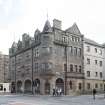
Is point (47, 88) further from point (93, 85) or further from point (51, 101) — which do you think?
point (51, 101)

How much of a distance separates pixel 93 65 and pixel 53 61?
1424 cm

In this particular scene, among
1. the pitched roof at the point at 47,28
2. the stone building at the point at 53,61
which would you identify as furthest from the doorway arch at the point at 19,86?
the pitched roof at the point at 47,28

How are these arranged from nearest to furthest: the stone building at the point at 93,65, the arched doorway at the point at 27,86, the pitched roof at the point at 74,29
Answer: the pitched roof at the point at 74,29 < the arched doorway at the point at 27,86 < the stone building at the point at 93,65

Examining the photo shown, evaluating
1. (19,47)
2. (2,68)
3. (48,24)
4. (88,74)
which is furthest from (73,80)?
(2,68)

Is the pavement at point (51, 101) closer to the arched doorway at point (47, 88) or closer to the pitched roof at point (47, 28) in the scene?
the arched doorway at point (47, 88)

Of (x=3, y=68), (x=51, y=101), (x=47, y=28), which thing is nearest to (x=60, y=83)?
(x=47, y=28)

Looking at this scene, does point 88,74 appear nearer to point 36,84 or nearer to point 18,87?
point 36,84

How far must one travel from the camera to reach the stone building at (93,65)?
55075 millimetres

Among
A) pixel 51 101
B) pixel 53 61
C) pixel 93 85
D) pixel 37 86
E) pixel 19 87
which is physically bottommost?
pixel 51 101

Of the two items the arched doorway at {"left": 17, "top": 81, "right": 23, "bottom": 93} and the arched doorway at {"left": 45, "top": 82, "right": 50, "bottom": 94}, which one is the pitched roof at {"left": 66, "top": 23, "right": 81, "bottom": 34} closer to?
the arched doorway at {"left": 45, "top": 82, "right": 50, "bottom": 94}

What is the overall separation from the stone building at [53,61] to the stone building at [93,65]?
6.49ft

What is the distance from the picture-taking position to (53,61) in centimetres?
4772

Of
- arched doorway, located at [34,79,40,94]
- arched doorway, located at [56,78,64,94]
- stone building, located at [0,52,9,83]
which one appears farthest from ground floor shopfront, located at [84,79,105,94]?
stone building, located at [0,52,9,83]

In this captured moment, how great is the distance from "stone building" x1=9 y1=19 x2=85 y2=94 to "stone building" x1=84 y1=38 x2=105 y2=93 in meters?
1.98
